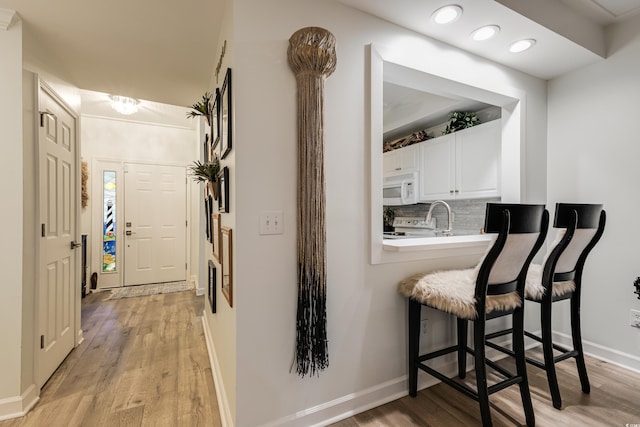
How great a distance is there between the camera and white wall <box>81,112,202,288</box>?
4.65 meters

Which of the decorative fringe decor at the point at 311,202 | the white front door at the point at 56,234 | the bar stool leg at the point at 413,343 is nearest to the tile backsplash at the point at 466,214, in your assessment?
the bar stool leg at the point at 413,343

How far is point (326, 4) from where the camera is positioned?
1670 millimetres

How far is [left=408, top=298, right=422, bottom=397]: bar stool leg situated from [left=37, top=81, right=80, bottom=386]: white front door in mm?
2437

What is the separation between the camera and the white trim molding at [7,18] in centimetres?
174

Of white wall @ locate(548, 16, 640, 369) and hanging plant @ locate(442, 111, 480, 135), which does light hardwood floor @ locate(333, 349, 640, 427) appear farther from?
hanging plant @ locate(442, 111, 480, 135)

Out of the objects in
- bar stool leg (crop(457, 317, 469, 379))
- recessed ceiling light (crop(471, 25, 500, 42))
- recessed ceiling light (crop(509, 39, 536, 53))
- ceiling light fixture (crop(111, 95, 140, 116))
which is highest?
ceiling light fixture (crop(111, 95, 140, 116))

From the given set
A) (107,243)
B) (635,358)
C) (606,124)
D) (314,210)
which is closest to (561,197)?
(606,124)

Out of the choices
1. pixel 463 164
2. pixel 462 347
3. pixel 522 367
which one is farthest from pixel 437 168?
pixel 522 367

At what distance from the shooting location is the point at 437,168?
354 centimetres

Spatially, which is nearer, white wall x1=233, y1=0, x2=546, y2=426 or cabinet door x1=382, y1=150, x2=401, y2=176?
white wall x1=233, y1=0, x2=546, y2=426

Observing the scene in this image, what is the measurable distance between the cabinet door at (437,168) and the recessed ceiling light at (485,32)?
1382mm

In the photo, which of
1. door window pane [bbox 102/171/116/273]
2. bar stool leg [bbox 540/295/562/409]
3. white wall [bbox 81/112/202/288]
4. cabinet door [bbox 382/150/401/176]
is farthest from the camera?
door window pane [bbox 102/171/116/273]

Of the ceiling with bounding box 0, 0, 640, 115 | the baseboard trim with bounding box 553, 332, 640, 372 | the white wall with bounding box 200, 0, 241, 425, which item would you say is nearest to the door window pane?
the ceiling with bounding box 0, 0, 640, 115

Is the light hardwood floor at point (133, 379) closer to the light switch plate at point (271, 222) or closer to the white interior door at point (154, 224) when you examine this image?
the light switch plate at point (271, 222)
